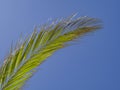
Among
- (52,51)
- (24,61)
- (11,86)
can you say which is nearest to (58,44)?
(52,51)

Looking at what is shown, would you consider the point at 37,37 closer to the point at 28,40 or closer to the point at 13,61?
the point at 28,40

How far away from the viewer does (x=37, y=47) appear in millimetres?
4758

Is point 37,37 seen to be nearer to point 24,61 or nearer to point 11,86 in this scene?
point 24,61

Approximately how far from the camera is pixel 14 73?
15.0ft

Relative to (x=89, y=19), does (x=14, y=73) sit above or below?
below

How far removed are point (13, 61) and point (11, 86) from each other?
0.99 feet

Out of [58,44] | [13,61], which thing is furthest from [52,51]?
[13,61]

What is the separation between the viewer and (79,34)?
4.80 meters

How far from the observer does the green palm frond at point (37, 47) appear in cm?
455

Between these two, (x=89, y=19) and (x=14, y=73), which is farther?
(x=89, y=19)

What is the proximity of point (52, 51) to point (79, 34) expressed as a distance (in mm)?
401

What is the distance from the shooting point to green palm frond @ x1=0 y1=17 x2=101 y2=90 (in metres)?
4.55

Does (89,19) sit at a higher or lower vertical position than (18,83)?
higher

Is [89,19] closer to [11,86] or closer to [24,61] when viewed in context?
[24,61]
